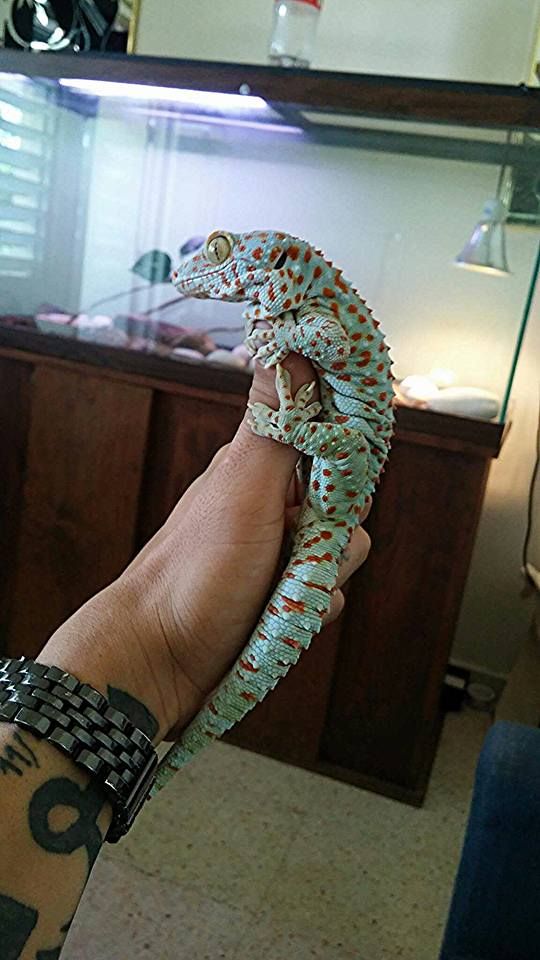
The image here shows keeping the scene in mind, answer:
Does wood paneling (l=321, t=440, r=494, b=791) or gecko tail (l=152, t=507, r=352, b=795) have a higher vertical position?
gecko tail (l=152, t=507, r=352, b=795)

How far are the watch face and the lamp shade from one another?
1.05m

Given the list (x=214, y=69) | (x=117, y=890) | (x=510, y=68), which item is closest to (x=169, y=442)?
(x=214, y=69)

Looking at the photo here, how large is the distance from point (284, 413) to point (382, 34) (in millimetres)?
1770

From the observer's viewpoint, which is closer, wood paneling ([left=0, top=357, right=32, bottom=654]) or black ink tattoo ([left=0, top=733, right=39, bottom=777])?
black ink tattoo ([left=0, top=733, right=39, bottom=777])

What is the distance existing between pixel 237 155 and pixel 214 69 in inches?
9.3

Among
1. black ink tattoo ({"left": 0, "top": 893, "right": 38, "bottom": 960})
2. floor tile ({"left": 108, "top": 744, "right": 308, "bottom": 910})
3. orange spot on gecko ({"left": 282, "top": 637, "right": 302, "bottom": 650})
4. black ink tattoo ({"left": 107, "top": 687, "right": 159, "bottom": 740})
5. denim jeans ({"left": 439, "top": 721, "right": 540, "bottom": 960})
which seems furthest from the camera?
floor tile ({"left": 108, "top": 744, "right": 308, "bottom": 910})

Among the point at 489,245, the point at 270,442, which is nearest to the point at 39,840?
the point at 270,442

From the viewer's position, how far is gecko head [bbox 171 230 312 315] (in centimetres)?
99

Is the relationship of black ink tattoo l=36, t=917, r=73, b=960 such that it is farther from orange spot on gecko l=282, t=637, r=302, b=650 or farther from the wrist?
orange spot on gecko l=282, t=637, r=302, b=650

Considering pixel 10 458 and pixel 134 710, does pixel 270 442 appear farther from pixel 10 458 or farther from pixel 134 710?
pixel 10 458

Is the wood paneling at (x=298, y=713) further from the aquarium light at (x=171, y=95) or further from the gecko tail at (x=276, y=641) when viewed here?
the aquarium light at (x=171, y=95)

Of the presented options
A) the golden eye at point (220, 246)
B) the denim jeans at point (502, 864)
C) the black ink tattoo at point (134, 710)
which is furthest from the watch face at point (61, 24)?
the denim jeans at point (502, 864)

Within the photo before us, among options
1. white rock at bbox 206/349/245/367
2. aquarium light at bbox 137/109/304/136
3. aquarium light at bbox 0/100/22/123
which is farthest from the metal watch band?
aquarium light at bbox 0/100/22/123

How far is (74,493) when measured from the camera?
2203 millimetres
